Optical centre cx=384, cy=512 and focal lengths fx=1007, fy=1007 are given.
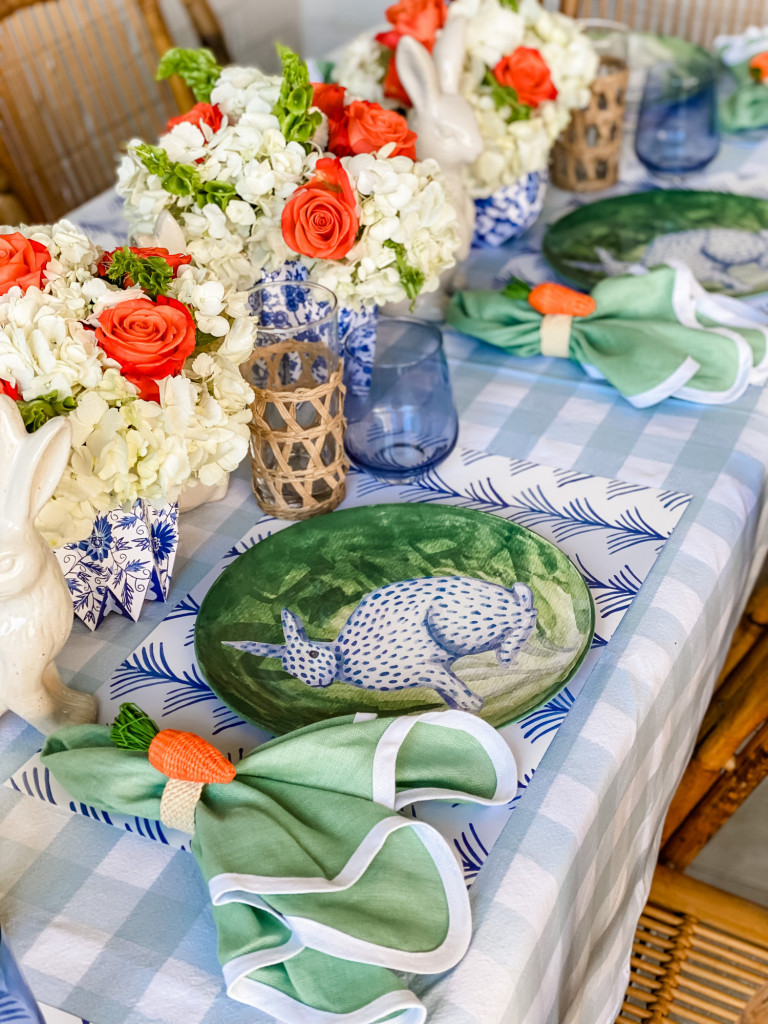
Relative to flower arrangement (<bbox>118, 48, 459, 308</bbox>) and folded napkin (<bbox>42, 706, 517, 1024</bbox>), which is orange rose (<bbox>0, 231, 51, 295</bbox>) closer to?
flower arrangement (<bbox>118, 48, 459, 308</bbox>)

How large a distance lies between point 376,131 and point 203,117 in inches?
6.9

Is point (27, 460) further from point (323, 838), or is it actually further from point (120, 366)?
point (323, 838)

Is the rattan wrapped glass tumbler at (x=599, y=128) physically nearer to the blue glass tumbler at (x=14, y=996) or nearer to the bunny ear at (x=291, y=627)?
the bunny ear at (x=291, y=627)

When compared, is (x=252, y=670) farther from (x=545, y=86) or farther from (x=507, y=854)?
(x=545, y=86)

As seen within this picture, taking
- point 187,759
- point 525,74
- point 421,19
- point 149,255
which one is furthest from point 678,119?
point 187,759

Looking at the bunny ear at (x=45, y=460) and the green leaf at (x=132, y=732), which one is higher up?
the bunny ear at (x=45, y=460)

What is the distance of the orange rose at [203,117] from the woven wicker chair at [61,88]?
90 centimetres

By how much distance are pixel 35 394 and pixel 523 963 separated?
0.49m

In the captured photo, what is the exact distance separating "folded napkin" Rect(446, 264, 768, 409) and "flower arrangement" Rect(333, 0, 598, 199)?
0.20 meters

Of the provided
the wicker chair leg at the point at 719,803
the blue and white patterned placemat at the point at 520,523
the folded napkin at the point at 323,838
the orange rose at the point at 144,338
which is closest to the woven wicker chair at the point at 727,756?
the wicker chair leg at the point at 719,803

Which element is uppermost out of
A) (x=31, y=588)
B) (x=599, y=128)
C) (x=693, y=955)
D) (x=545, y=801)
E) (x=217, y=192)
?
(x=217, y=192)

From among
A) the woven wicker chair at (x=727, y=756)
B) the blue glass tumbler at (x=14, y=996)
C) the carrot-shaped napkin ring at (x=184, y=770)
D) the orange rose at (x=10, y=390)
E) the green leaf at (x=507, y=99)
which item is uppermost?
the orange rose at (x=10, y=390)

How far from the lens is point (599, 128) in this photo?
4.83 ft

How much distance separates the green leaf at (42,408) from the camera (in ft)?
2.29
